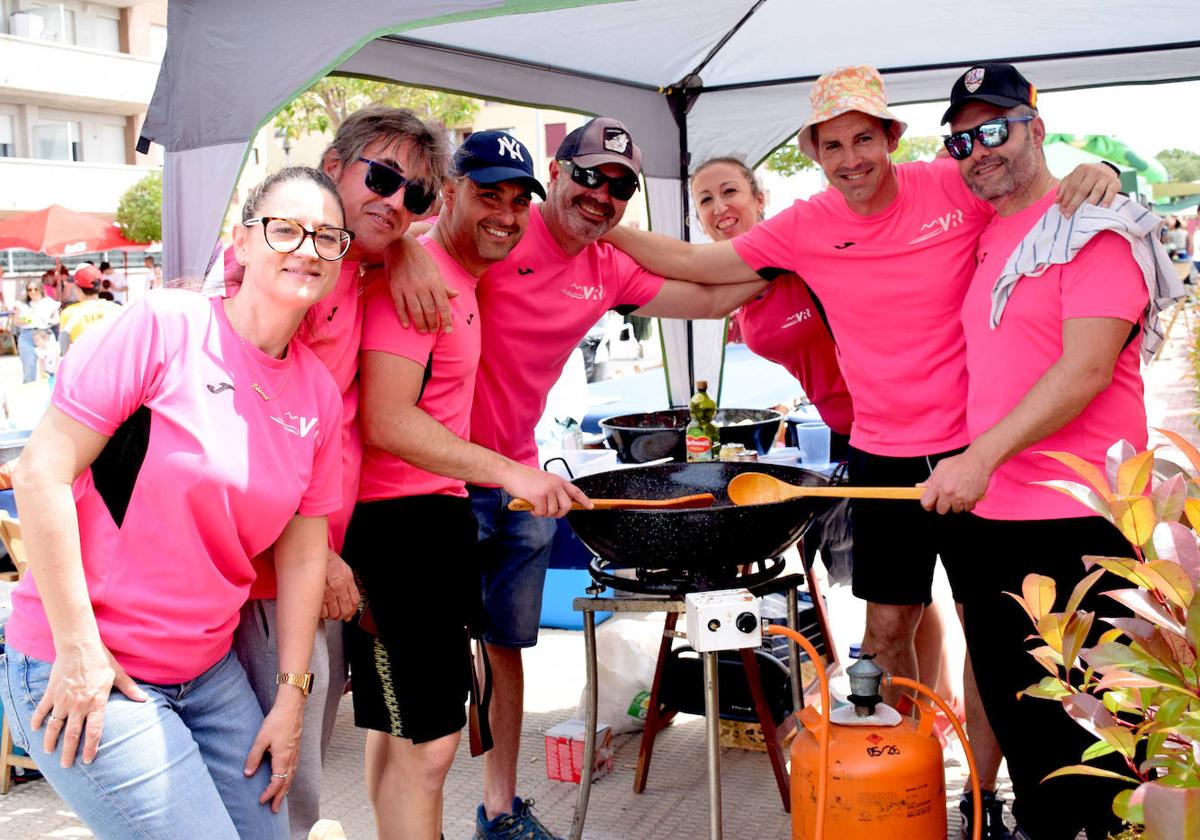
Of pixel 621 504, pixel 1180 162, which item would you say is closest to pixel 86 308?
pixel 621 504

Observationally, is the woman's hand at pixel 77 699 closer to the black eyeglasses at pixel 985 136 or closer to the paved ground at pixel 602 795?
the paved ground at pixel 602 795

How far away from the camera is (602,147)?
9.99 feet

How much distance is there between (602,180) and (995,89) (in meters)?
1.05

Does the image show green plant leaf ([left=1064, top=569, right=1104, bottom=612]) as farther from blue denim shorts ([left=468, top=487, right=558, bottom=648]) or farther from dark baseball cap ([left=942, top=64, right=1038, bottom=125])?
blue denim shorts ([left=468, top=487, right=558, bottom=648])

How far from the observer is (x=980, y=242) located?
293cm

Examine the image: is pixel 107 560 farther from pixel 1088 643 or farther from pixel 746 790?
pixel 746 790

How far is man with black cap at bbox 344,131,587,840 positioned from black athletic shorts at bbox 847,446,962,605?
0.99 meters

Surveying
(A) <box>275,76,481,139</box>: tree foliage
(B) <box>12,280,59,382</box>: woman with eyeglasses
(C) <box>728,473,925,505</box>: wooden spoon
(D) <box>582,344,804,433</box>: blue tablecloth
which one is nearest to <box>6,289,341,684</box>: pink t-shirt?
(C) <box>728,473,925,505</box>: wooden spoon

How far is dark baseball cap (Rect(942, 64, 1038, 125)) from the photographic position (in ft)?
8.76

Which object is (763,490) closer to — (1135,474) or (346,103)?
(1135,474)

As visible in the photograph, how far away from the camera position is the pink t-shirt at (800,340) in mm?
3674

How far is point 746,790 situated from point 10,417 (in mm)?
5320

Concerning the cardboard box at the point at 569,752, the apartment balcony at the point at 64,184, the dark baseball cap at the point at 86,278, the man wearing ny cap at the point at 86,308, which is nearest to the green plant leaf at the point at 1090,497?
the cardboard box at the point at 569,752

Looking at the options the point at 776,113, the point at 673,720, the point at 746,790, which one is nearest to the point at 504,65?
the point at 776,113
